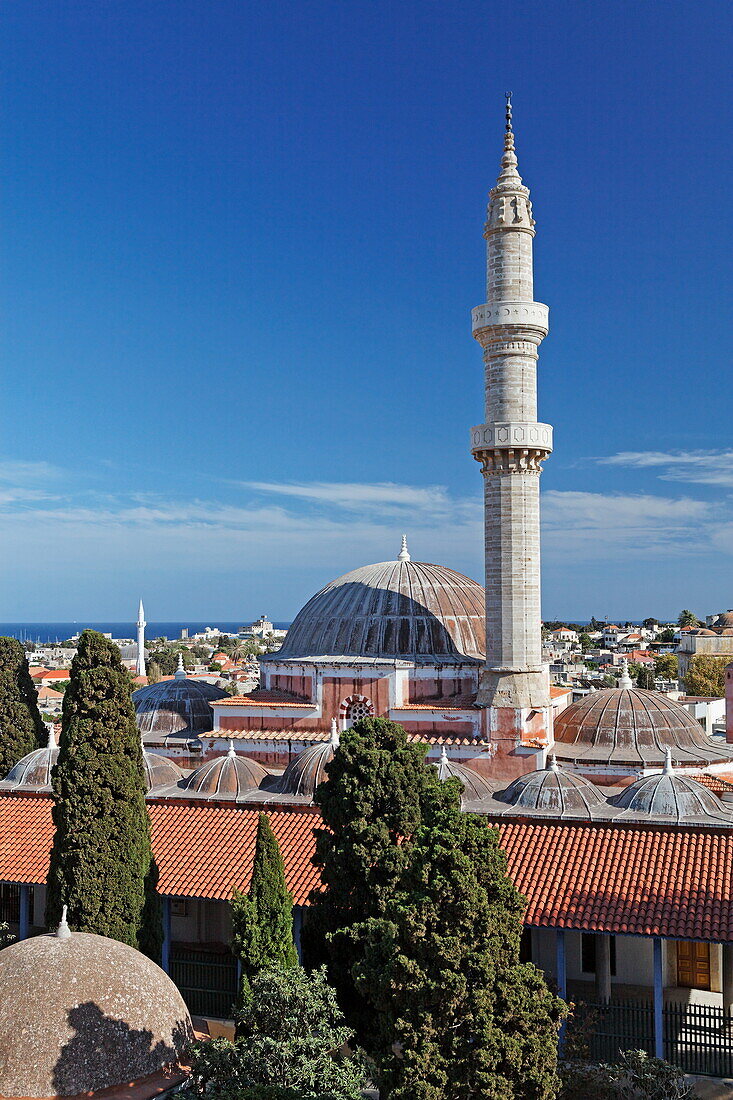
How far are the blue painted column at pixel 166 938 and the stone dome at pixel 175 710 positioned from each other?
10428 mm

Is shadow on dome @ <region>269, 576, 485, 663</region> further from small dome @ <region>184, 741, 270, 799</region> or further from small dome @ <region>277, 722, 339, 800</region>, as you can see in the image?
small dome @ <region>277, 722, 339, 800</region>

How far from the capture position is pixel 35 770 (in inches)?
760

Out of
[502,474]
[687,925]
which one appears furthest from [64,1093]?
[502,474]

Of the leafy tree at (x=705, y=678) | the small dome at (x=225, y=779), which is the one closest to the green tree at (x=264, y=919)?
the small dome at (x=225, y=779)

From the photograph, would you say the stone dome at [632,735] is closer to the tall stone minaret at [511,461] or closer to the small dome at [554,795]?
the tall stone minaret at [511,461]

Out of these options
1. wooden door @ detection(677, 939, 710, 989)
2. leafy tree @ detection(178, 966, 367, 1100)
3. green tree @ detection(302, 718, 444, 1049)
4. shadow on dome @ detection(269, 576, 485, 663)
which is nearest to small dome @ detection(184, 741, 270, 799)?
shadow on dome @ detection(269, 576, 485, 663)

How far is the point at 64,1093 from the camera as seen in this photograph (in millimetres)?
9938

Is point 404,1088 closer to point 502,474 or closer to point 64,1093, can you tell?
point 64,1093

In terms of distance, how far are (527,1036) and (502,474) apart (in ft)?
47.6

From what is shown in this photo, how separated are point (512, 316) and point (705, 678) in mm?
35140

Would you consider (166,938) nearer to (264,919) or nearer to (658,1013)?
(264,919)

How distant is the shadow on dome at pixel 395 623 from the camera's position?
23.5 m

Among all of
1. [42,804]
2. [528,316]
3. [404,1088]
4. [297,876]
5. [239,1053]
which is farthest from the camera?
[528,316]

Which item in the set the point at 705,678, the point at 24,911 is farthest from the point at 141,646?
the point at 24,911
